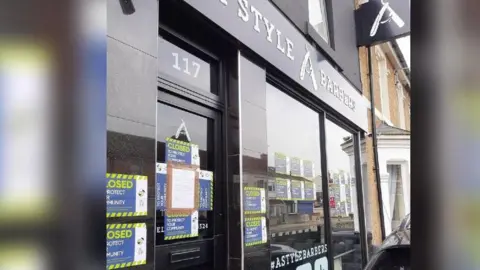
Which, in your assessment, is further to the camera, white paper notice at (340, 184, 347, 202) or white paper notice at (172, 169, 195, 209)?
white paper notice at (340, 184, 347, 202)

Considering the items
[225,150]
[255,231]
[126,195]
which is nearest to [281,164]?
[255,231]

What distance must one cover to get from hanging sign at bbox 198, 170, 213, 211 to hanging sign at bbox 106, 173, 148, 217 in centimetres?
87

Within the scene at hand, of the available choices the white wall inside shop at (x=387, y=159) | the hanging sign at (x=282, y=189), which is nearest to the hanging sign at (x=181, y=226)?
the hanging sign at (x=282, y=189)

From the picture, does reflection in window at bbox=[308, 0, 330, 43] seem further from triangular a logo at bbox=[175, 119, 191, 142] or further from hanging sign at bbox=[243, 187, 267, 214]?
triangular a logo at bbox=[175, 119, 191, 142]

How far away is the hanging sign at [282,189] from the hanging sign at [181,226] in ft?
5.30

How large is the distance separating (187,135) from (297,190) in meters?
2.33

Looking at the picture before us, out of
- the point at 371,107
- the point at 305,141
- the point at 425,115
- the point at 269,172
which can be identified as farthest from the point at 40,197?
the point at 371,107

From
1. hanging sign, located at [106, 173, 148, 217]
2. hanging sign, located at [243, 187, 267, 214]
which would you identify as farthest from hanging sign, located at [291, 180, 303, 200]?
hanging sign, located at [106, 173, 148, 217]

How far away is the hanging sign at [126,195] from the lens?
240 cm

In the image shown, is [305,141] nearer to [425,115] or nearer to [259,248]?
[259,248]

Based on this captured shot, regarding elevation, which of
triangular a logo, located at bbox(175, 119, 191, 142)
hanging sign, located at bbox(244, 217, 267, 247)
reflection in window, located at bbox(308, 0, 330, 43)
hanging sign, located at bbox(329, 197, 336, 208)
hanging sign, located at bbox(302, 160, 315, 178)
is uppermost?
reflection in window, located at bbox(308, 0, 330, 43)

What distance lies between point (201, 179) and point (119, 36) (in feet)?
4.51

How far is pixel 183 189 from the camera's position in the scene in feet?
10.7

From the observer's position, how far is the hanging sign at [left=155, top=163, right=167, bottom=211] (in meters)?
3.05
